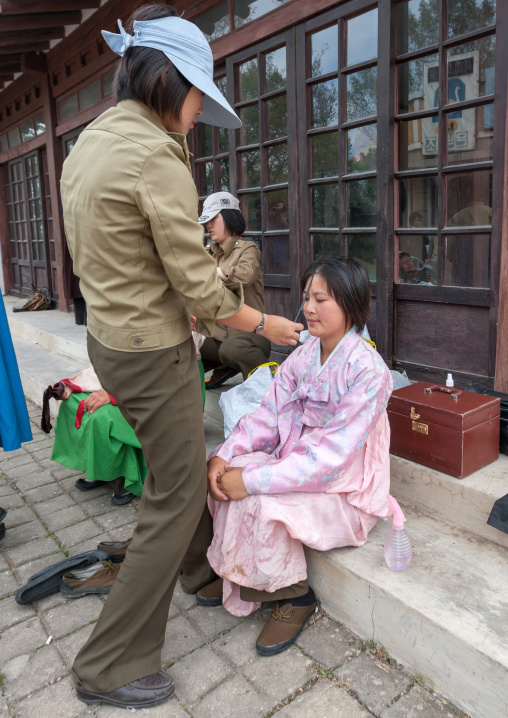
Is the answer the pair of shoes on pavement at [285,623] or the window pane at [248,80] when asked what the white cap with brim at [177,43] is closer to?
the pair of shoes on pavement at [285,623]

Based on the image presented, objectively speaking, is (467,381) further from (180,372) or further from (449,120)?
(180,372)

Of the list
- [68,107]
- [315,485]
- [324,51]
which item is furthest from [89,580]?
[68,107]

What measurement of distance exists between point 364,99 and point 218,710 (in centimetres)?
345

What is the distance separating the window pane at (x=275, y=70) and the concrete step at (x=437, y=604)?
3351 millimetres

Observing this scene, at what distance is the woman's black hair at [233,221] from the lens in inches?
157

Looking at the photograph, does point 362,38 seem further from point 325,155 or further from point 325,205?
point 325,205

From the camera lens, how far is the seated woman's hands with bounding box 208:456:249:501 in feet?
7.11

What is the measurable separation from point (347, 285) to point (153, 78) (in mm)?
1040

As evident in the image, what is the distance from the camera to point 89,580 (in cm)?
252

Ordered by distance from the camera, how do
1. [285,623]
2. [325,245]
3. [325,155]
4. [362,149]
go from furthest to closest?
[325,245] → [325,155] → [362,149] → [285,623]

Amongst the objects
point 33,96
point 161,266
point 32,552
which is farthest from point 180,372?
point 33,96

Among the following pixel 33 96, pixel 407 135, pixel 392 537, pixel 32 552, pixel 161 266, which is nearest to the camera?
pixel 161 266

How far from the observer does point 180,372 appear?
72.4 inches

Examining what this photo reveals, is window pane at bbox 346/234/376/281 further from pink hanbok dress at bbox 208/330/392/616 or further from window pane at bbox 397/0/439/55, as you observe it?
pink hanbok dress at bbox 208/330/392/616
